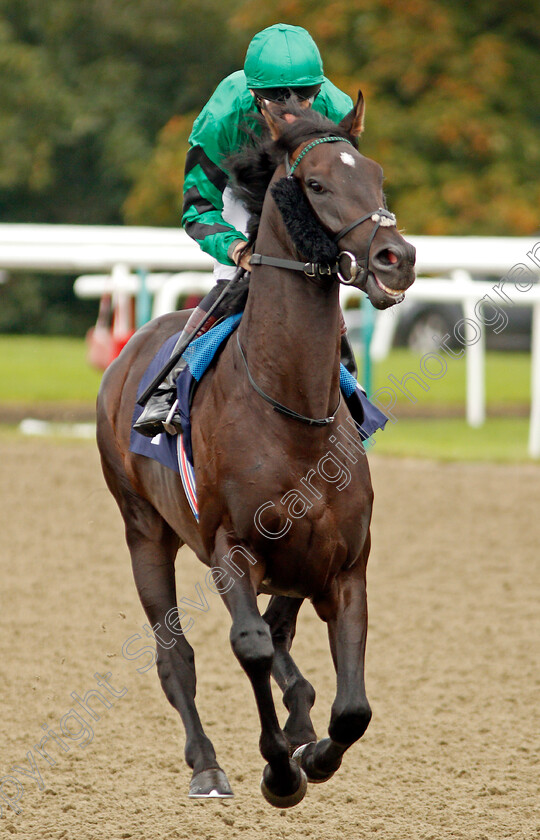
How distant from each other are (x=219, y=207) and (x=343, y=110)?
1.73 feet

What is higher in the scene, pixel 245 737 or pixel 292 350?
pixel 292 350

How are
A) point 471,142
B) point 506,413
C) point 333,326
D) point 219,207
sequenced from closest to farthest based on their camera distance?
point 333,326, point 219,207, point 506,413, point 471,142

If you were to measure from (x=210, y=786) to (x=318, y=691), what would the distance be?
151 cm

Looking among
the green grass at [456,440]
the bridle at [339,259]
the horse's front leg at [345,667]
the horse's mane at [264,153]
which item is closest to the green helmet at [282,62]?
the horse's mane at [264,153]

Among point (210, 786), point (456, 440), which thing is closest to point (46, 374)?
point (456, 440)

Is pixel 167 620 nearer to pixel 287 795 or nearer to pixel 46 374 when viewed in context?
pixel 287 795

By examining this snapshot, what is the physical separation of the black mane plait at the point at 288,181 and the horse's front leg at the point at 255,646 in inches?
36.4

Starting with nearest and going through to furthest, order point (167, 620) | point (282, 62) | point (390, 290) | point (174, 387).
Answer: point (390, 290)
point (282, 62)
point (174, 387)
point (167, 620)

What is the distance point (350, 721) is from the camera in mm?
3598

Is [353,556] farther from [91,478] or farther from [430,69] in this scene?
[430,69]

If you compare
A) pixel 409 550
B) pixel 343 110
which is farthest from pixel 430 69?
pixel 343 110

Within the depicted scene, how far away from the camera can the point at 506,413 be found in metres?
15.2

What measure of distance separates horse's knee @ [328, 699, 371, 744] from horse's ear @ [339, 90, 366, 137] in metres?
1.66

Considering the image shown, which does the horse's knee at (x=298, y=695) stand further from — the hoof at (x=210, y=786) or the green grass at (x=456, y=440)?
the green grass at (x=456, y=440)
